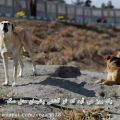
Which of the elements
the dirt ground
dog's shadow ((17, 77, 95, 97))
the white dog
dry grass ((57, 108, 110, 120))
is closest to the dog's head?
the white dog

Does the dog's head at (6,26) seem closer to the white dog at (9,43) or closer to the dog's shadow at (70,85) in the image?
the white dog at (9,43)

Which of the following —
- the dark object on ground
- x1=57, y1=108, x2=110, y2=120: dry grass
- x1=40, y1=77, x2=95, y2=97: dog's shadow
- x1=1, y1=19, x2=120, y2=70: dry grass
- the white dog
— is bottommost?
x1=1, y1=19, x2=120, y2=70: dry grass

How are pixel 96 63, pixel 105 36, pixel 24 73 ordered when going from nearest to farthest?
1. pixel 24 73
2. pixel 96 63
3. pixel 105 36

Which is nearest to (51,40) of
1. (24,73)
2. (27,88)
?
(24,73)

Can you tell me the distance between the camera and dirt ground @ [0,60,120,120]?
12.9m

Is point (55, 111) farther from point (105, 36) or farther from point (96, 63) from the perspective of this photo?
point (105, 36)

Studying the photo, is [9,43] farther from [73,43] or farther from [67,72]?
[73,43]

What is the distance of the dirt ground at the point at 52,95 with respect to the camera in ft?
42.2

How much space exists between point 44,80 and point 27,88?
4.71 feet

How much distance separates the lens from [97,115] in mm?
12062

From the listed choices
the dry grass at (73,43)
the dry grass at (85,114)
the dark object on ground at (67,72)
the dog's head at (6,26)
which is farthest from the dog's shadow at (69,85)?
the dry grass at (73,43)

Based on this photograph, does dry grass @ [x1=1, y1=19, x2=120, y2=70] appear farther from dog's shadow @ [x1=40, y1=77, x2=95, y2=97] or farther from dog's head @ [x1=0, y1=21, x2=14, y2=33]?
dog's head @ [x1=0, y1=21, x2=14, y2=33]

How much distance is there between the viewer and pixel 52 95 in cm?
1498

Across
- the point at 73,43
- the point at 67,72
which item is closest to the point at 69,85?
the point at 67,72
